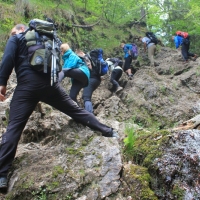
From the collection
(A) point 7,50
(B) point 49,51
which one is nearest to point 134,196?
(B) point 49,51

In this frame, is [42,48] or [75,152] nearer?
[42,48]

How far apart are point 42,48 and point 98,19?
1390 centimetres

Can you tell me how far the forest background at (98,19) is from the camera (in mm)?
10585

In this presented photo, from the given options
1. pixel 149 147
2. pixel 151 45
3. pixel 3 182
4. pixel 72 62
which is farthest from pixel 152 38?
pixel 3 182

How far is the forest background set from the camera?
10.6m

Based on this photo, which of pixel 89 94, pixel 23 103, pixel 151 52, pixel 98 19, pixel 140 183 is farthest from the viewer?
pixel 98 19

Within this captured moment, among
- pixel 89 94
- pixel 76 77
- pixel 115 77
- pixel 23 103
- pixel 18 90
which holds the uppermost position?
pixel 18 90

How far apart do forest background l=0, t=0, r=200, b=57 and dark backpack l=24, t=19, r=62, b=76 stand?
5189 mm

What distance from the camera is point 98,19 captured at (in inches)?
669

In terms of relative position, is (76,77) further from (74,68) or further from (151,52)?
(151,52)

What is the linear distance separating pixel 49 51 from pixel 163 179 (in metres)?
2.54

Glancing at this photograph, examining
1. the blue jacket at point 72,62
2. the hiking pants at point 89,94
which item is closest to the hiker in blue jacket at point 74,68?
the blue jacket at point 72,62

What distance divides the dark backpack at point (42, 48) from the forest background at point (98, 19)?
519 centimetres

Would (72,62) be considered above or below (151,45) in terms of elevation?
above
